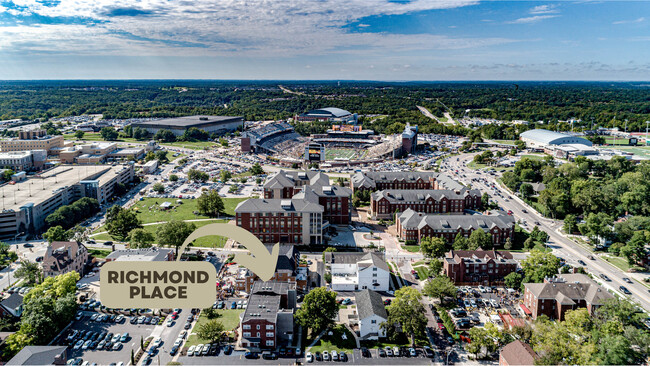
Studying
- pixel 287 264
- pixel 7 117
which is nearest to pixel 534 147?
pixel 287 264

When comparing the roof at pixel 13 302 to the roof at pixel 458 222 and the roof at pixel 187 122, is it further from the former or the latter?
the roof at pixel 187 122

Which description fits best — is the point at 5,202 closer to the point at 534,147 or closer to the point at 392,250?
the point at 392,250

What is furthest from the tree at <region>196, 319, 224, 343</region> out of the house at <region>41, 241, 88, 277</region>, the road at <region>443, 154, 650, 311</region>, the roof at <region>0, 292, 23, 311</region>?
the road at <region>443, 154, 650, 311</region>

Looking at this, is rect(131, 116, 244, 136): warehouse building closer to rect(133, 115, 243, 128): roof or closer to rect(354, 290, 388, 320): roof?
rect(133, 115, 243, 128): roof

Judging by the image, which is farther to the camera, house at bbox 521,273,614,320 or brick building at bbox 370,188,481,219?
brick building at bbox 370,188,481,219

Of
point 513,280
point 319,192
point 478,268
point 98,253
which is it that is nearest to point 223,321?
point 98,253

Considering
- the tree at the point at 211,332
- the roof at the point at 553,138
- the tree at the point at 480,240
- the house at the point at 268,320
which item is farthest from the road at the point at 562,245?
the tree at the point at 211,332
